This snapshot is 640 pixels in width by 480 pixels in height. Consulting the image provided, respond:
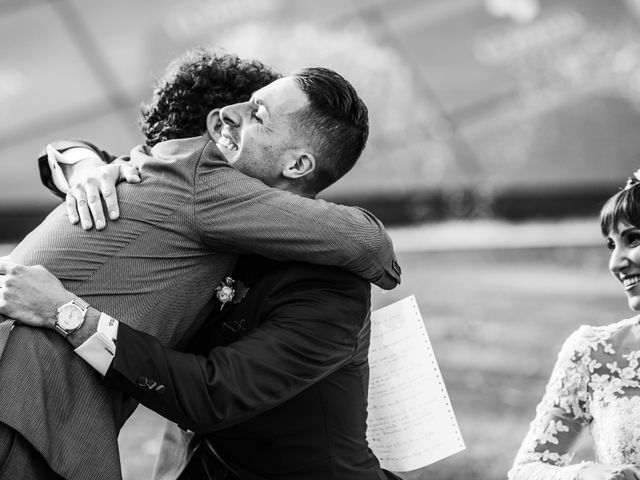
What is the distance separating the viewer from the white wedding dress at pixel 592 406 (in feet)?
8.61

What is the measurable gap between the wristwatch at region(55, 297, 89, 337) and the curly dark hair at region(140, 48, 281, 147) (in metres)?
0.64

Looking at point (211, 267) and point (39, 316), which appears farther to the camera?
point (211, 267)

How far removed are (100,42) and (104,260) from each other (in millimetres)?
7441

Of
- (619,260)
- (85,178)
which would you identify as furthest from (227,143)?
(619,260)

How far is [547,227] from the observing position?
9062 mm

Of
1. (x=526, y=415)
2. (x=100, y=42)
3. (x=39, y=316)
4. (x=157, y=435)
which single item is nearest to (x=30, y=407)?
(x=39, y=316)

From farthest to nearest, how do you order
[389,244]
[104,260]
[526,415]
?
[526,415], [389,244], [104,260]

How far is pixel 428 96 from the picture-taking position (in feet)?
30.9

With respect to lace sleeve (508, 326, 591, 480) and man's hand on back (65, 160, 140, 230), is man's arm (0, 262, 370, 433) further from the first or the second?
lace sleeve (508, 326, 591, 480)

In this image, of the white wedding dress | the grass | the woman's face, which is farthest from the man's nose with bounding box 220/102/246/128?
the grass

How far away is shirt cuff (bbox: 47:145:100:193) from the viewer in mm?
2561

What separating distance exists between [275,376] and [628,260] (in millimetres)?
1147

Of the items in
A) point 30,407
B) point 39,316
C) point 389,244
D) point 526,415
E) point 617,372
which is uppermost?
point 39,316

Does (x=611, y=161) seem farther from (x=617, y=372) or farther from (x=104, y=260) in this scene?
(x=104, y=260)
